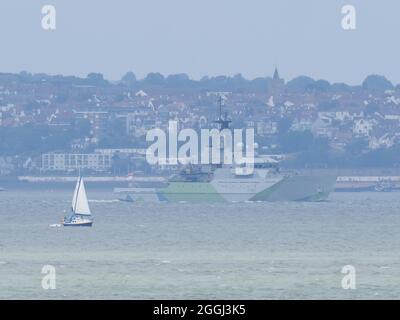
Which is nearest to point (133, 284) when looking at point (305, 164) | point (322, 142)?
point (305, 164)

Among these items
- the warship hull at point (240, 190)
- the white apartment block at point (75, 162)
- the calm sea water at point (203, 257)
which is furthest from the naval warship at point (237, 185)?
the white apartment block at point (75, 162)

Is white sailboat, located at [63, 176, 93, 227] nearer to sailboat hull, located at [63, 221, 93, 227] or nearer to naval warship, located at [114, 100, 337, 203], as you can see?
sailboat hull, located at [63, 221, 93, 227]

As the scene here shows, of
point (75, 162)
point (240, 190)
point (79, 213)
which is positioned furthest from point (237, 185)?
point (75, 162)

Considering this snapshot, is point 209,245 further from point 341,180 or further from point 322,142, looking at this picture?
point 322,142
